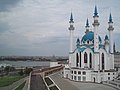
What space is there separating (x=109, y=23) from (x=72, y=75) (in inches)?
501

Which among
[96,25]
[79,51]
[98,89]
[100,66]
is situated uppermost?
[96,25]

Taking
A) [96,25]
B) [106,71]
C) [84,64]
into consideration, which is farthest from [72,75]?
[96,25]

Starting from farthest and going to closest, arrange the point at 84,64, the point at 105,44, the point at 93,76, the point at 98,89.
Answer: the point at 105,44 → the point at 84,64 → the point at 93,76 → the point at 98,89

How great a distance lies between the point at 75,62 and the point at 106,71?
7.28m

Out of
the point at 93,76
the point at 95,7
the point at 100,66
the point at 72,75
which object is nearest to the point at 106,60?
the point at 100,66

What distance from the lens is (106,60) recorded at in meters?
42.0

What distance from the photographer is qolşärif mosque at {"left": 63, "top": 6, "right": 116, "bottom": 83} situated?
40.2 metres

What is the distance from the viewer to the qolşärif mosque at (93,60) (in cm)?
4019

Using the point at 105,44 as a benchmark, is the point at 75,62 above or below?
below

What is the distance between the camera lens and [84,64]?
1679 inches

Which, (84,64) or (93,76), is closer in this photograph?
(93,76)

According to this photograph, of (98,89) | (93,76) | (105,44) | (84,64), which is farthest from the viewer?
(105,44)

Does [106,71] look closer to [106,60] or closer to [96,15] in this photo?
[106,60]

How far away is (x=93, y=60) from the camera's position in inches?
1610
